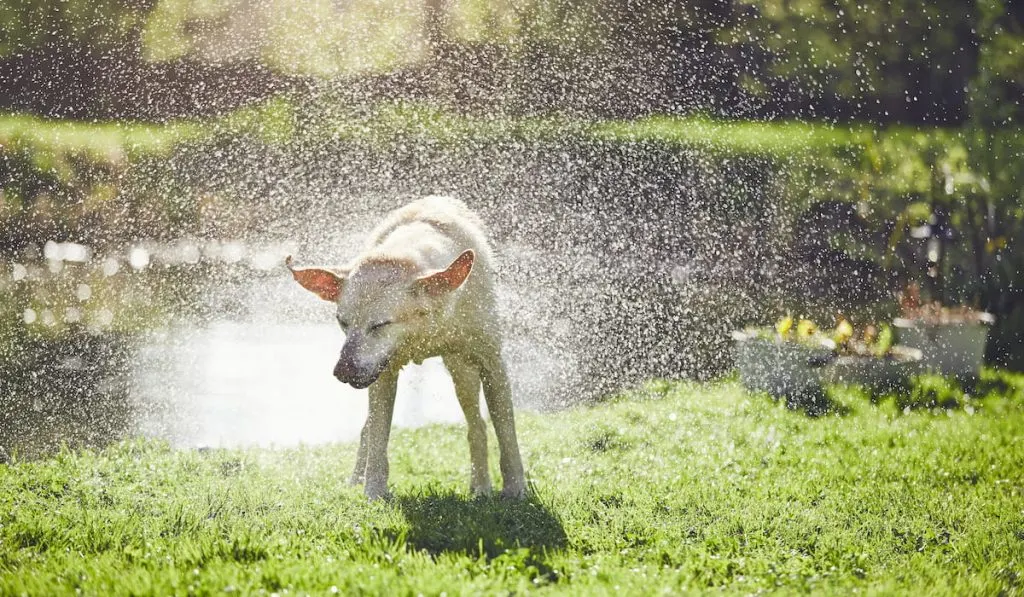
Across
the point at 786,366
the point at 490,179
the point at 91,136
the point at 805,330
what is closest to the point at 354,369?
the point at 786,366

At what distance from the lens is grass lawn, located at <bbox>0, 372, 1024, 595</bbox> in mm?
4539

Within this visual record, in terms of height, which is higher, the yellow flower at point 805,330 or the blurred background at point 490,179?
the blurred background at point 490,179

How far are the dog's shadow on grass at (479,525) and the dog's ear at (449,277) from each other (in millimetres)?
1280

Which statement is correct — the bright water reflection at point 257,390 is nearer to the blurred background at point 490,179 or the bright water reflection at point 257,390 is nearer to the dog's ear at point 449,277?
the blurred background at point 490,179

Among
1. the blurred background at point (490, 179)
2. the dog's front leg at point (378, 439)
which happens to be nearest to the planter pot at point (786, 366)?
the blurred background at point (490, 179)

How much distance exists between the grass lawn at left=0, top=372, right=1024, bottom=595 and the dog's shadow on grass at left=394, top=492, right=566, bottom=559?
16 millimetres

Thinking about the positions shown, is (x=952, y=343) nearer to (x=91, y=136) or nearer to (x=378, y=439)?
(x=378, y=439)

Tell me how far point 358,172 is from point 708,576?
1653 cm

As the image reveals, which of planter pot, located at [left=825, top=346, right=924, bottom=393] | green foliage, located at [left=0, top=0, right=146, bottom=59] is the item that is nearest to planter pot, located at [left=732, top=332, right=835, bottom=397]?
planter pot, located at [left=825, top=346, right=924, bottom=393]

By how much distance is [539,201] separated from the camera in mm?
17906

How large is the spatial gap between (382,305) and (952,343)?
845 centimetres

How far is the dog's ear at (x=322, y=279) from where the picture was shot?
543 cm

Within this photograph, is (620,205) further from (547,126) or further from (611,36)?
(611,36)

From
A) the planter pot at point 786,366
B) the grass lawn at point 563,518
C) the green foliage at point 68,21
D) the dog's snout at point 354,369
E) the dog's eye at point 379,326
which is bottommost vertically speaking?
the grass lawn at point 563,518
